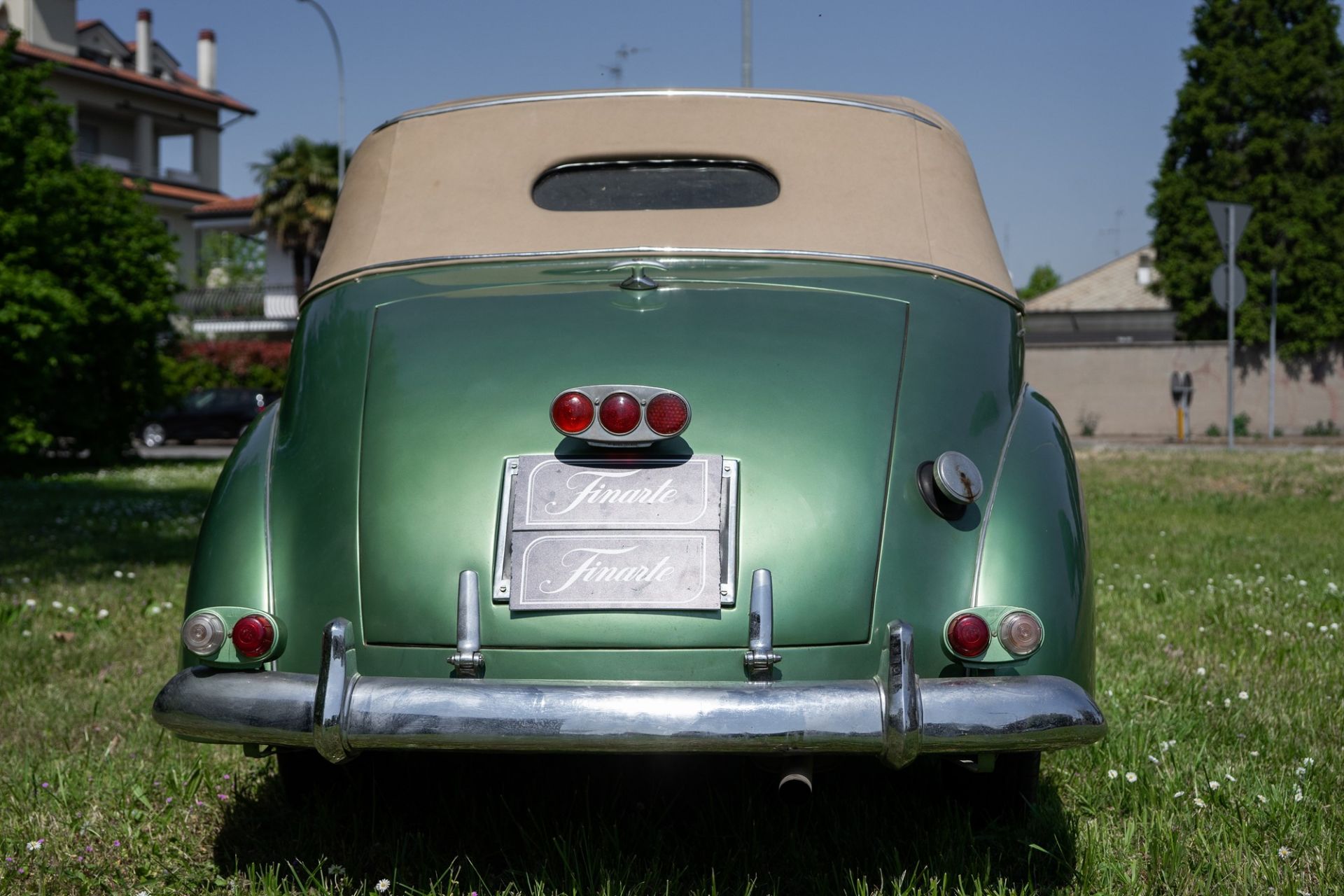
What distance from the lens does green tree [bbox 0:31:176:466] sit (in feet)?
46.2

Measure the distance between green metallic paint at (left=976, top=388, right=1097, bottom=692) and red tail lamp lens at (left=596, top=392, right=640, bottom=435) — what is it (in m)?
0.72

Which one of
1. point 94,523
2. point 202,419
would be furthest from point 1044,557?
point 202,419

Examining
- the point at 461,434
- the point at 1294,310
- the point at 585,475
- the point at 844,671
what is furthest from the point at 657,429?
the point at 1294,310

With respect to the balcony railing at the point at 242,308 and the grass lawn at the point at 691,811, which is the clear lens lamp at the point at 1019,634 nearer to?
the grass lawn at the point at 691,811

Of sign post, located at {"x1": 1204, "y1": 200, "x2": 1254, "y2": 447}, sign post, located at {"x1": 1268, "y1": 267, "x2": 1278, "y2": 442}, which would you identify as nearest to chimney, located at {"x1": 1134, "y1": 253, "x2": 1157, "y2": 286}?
sign post, located at {"x1": 1268, "y1": 267, "x2": 1278, "y2": 442}

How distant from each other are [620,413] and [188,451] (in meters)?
23.5

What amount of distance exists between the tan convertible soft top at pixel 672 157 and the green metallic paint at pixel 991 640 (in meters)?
1.00

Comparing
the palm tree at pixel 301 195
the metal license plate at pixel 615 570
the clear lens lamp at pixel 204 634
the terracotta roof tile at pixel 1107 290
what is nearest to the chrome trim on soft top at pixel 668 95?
the metal license plate at pixel 615 570

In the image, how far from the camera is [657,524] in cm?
228

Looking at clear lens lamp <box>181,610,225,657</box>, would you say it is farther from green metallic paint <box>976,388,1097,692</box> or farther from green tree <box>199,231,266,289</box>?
green tree <box>199,231,266,289</box>

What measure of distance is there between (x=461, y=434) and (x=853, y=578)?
82 cm

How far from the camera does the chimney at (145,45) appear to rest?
4612 centimetres

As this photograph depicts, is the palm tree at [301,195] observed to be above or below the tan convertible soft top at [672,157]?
above

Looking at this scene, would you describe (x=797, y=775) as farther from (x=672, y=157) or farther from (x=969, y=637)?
(x=672, y=157)
